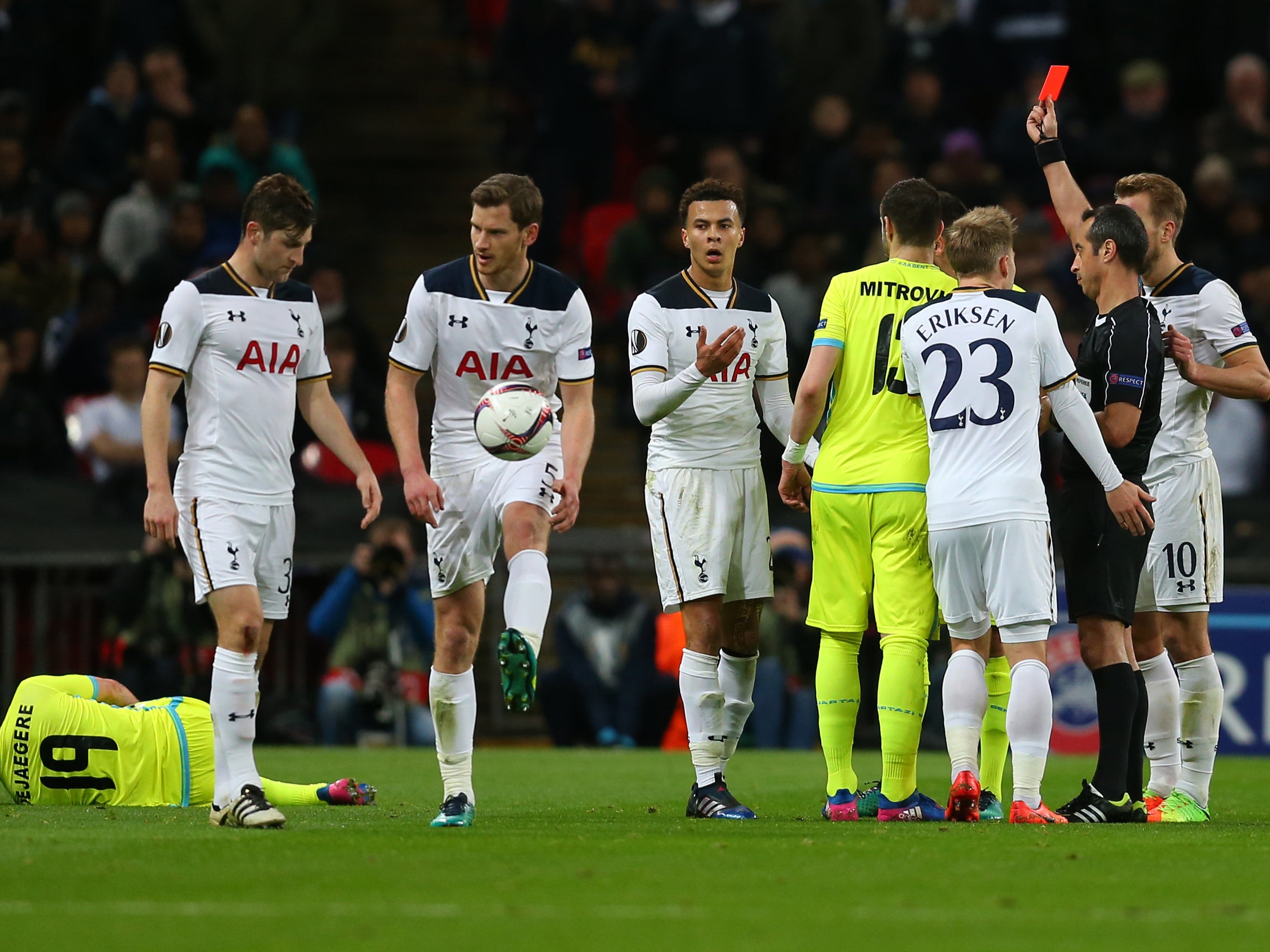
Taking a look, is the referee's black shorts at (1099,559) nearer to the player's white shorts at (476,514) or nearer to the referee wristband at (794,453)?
the referee wristband at (794,453)

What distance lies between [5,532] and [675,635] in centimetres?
528

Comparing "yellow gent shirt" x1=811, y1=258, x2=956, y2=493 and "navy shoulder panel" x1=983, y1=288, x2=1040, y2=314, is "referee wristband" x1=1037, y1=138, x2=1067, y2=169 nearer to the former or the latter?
"yellow gent shirt" x1=811, y1=258, x2=956, y2=493

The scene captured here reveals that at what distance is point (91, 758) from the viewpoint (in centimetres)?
941

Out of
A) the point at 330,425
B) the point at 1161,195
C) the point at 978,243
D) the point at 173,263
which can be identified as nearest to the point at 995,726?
the point at 978,243

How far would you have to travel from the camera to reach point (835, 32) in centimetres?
2041

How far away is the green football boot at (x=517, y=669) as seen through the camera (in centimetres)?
737

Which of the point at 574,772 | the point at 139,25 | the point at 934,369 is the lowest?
the point at 574,772

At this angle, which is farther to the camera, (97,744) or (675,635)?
(675,635)

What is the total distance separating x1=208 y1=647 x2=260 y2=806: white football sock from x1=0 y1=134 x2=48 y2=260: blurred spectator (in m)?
11.2

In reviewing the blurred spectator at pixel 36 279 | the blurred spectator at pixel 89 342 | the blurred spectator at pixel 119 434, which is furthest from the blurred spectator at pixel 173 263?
Result: the blurred spectator at pixel 119 434

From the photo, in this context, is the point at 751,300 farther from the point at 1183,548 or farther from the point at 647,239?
the point at 647,239

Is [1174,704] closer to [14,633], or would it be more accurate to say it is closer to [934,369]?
[934,369]

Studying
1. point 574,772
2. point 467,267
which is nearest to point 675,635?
point 574,772

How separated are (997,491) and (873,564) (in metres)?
0.74
